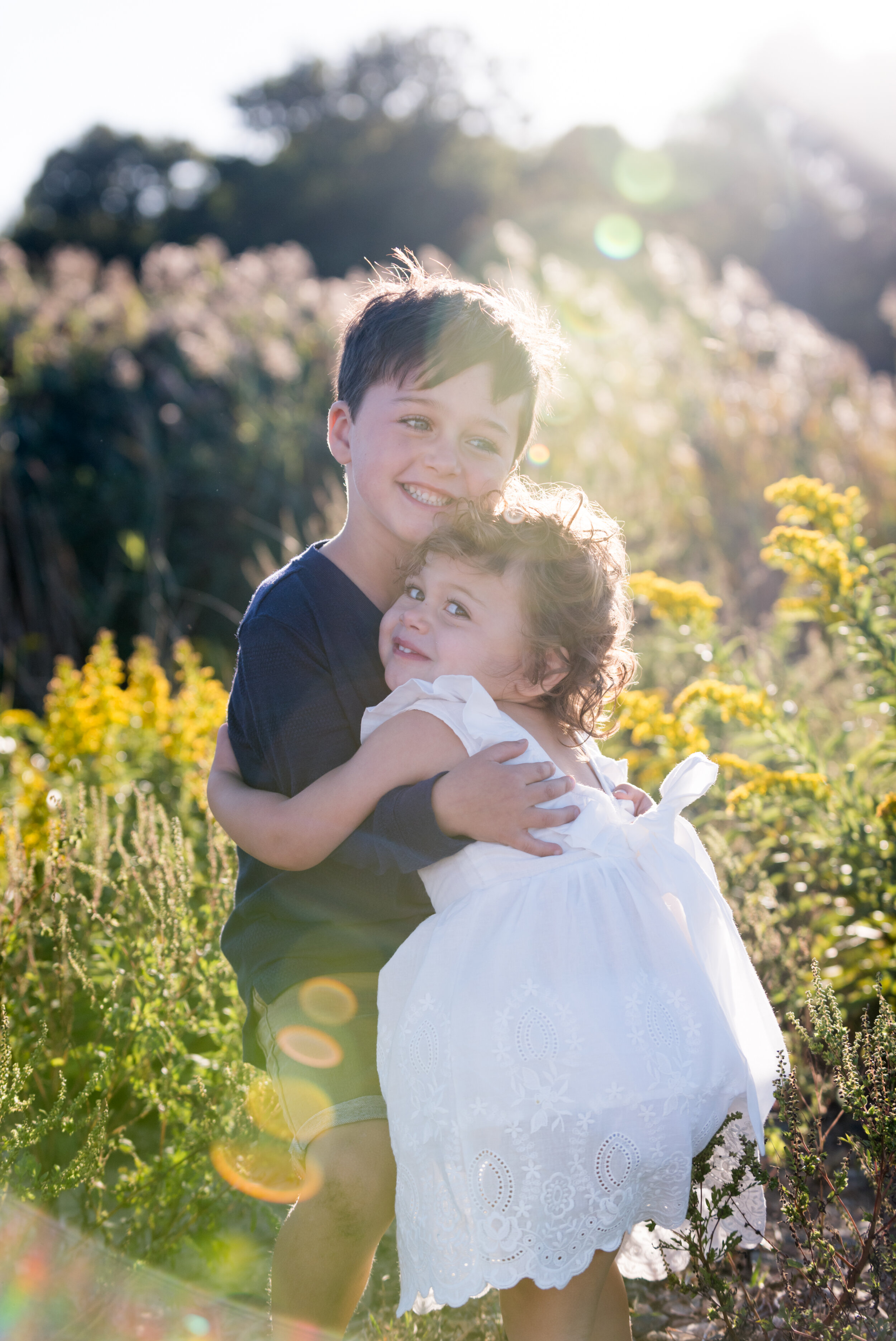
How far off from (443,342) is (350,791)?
931mm

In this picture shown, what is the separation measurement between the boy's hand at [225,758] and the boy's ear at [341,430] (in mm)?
626

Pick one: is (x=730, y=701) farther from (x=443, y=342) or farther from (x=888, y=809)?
(x=443, y=342)

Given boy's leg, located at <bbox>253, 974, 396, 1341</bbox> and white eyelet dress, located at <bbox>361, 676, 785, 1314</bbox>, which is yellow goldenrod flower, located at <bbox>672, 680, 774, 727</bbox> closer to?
white eyelet dress, located at <bbox>361, 676, 785, 1314</bbox>

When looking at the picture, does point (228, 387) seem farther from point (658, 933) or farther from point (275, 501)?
point (658, 933)

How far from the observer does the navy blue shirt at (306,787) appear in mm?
1588

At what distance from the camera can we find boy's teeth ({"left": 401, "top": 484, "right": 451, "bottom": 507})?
197cm

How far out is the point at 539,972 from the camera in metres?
1.38

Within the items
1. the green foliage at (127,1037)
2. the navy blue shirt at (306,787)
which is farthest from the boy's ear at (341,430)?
the green foliage at (127,1037)

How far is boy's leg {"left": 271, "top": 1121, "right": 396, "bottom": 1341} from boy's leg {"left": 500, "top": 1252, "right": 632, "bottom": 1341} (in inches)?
9.4

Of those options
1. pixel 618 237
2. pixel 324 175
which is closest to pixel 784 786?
pixel 618 237

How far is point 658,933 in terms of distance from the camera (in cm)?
146

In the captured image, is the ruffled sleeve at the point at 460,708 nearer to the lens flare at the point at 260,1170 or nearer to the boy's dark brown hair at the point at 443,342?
the boy's dark brown hair at the point at 443,342

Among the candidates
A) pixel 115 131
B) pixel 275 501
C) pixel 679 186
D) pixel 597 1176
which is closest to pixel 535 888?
pixel 597 1176

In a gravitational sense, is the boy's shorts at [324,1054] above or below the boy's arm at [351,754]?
below
